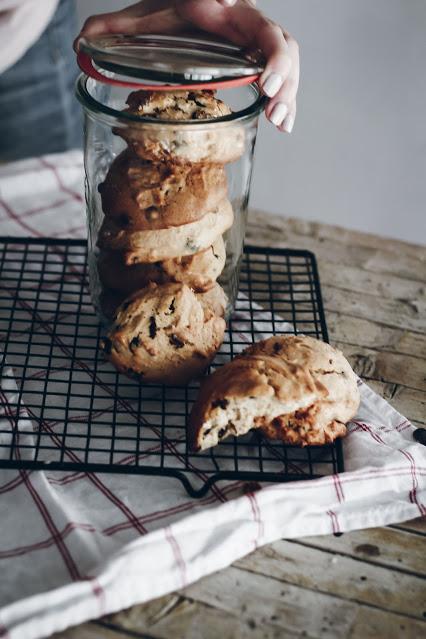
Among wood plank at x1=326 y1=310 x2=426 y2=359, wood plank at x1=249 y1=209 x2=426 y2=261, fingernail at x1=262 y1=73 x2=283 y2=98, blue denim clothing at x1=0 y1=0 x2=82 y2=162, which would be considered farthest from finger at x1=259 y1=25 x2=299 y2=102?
blue denim clothing at x1=0 y1=0 x2=82 y2=162

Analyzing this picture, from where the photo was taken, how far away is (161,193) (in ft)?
3.13

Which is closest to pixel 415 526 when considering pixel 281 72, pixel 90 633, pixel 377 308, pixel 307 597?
pixel 307 597

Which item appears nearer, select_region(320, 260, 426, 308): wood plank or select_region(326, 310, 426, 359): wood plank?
select_region(326, 310, 426, 359): wood plank

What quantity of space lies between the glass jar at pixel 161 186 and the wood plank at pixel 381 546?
409mm

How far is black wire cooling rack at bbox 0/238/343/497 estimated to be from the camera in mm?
901

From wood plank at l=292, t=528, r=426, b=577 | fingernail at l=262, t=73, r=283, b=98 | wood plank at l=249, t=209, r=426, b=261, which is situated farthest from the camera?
wood plank at l=249, t=209, r=426, b=261

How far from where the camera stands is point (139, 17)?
1.12 meters

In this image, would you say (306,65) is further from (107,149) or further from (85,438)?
(85,438)

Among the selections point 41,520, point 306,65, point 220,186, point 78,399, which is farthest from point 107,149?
point 306,65

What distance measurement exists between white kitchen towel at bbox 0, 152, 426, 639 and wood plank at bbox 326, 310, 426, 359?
233 mm

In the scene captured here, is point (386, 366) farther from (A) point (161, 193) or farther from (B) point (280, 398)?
(A) point (161, 193)

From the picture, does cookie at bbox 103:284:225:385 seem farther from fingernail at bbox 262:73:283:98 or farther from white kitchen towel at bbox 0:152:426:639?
fingernail at bbox 262:73:283:98

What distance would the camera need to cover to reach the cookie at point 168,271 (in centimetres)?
102

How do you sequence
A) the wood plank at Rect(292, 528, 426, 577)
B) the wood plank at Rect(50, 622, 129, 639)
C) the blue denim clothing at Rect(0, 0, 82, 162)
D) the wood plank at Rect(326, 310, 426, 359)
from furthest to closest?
the blue denim clothing at Rect(0, 0, 82, 162)
the wood plank at Rect(326, 310, 426, 359)
the wood plank at Rect(292, 528, 426, 577)
the wood plank at Rect(50, 622, 129, 639)
